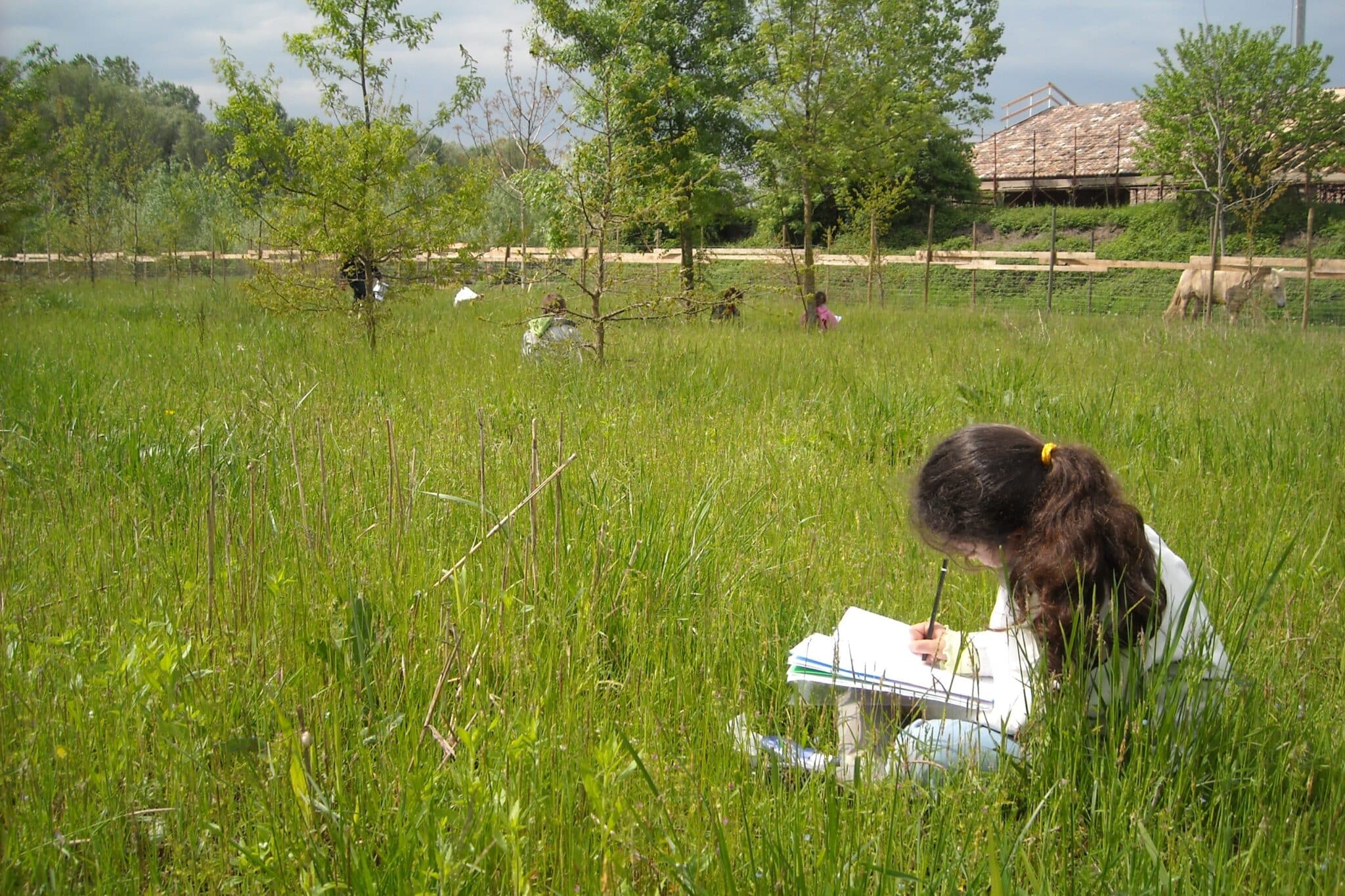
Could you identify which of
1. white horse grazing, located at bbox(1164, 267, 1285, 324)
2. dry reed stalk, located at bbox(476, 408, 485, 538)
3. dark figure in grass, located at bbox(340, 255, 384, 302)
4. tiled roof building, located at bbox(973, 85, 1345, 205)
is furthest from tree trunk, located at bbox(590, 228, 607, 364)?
tiled roof building, located at bbox(973, 85, 1345, 205)

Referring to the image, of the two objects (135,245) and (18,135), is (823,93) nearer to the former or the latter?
(18,135)

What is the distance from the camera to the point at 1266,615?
280cm

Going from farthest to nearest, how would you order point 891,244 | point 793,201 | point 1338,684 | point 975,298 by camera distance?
point 891,244 → point 975,298 → point 793,201 → point 1338,684

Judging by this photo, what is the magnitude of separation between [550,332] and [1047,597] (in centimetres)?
663

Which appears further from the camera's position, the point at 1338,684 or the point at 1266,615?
the point at 1266,615

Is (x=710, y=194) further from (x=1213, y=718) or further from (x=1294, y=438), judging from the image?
(x=1213, y=718)

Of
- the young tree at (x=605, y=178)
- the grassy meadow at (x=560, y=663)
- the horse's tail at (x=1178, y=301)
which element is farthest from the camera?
the horse's tail at (x=1178, y=301)

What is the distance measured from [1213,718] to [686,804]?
114 centimetres

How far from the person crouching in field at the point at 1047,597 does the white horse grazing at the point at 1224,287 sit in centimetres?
1492

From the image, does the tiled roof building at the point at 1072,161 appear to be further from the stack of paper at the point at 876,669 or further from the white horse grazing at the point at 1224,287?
the stack of paper at the point at 876,669

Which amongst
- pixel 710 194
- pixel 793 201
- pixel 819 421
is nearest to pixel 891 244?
pixel 793 201

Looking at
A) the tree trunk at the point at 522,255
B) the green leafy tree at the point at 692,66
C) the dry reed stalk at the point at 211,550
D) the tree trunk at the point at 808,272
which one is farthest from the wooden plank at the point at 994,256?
the dry reed stalk at the point at 211,550

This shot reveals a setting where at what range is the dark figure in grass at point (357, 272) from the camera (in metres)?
8.65

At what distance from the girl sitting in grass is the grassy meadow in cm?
9
